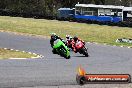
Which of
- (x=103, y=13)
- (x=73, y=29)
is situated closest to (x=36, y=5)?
(x=103, y=13)

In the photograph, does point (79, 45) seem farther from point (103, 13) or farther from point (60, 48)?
point (103, 13)

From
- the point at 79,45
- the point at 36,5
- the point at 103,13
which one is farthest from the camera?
the point at 36,5

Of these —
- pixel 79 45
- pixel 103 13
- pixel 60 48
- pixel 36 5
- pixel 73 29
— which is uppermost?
pixel 60 48

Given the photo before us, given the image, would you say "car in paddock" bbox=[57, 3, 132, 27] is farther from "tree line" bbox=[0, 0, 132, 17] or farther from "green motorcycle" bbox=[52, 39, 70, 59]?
"green motorcycle" bbox=[52, 39, 70, 59]

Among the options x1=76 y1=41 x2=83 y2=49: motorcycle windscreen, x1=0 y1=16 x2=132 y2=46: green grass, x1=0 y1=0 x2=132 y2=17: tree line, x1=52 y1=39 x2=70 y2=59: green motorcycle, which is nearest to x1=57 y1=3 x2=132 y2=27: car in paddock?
x1=0 y1=16 x2=132 y2=46: green grass

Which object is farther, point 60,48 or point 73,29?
point 73,29

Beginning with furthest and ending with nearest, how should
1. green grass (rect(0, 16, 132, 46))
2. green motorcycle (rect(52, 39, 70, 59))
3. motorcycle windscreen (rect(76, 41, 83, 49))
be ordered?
green grass (rect(0, 16, 132, 46)) → motorcycle windscreen (rect(76, 41, 83, 49)) → green motorcycle (rect(52, 39, 70, 59))

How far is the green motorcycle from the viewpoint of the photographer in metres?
18.6

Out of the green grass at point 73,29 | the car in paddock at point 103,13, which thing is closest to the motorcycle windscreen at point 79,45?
the green grass at point 73,29

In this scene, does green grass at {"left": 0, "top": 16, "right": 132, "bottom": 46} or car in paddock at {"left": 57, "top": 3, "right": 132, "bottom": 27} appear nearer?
green grass at {"left": 0, "top": 16, "right": 132, "bottom": 46}

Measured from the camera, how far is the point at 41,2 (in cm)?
8512

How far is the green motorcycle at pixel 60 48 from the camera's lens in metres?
18.6

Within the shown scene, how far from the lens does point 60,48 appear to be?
19016 millimetres

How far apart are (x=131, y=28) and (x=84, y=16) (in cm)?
1320
